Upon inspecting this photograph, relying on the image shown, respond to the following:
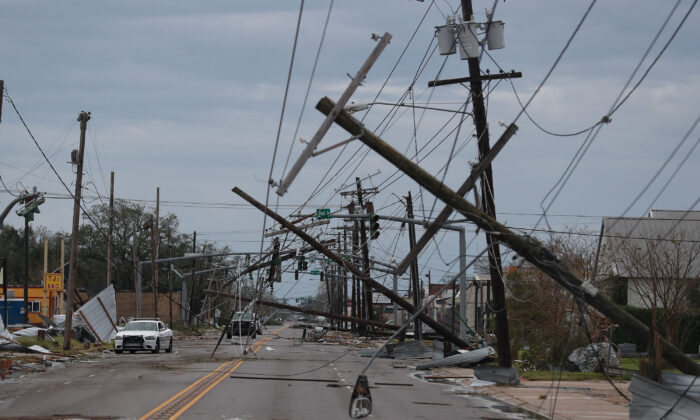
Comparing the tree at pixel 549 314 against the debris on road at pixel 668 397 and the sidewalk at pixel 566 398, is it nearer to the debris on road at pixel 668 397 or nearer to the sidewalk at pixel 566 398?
the sidewalk at pixel 566 398

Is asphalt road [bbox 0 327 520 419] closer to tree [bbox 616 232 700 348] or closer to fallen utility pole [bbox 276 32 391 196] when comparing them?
fallen utility pole [bbox 276 32 391 196]

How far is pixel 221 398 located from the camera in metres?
18.1

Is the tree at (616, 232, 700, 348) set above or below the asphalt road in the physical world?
above

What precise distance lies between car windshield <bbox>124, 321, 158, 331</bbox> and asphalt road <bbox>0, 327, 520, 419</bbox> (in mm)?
10164

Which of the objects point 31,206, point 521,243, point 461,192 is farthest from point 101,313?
point 521,243

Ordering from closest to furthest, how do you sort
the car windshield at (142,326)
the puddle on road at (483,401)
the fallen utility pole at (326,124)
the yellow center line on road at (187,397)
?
the fallen utility pole at (326,124) < the yellow center line on road at (187,397) < the puddle on road at (483,401) < the car windshield at (142,326)

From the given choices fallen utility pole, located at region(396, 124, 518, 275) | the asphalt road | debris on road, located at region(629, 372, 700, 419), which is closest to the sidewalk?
the asphalt road

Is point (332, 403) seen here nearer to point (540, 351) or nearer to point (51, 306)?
point (540, 351)

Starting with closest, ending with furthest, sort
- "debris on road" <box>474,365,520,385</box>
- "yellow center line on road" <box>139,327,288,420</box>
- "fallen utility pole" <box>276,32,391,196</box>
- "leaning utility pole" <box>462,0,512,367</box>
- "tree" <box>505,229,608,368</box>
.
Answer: "fallen utility pole" <box>276,32,391,196</box>, "yellow center line on road" <box>139,327,288,420</box>, "leaning utility pole" <box>462,0,512,367</box>, "debris on road" <box>474,365,520,385</box>, "tree" <box>505,229,608,368</box>

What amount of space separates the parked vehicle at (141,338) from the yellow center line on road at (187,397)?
12458 millimetres

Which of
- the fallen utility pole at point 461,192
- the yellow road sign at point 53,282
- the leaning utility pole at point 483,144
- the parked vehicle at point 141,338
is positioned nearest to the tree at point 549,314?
the leaning utility pole at point 483,144

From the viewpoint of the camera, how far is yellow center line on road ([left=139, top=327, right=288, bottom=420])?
14.7m

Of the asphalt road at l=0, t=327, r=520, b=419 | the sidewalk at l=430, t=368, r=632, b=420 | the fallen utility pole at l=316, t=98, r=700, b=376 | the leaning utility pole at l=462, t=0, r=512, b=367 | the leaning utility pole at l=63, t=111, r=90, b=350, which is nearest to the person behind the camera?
the fallen utility pole at l=316, t=98, r=700, b=376

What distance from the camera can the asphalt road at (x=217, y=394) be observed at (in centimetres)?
1552
